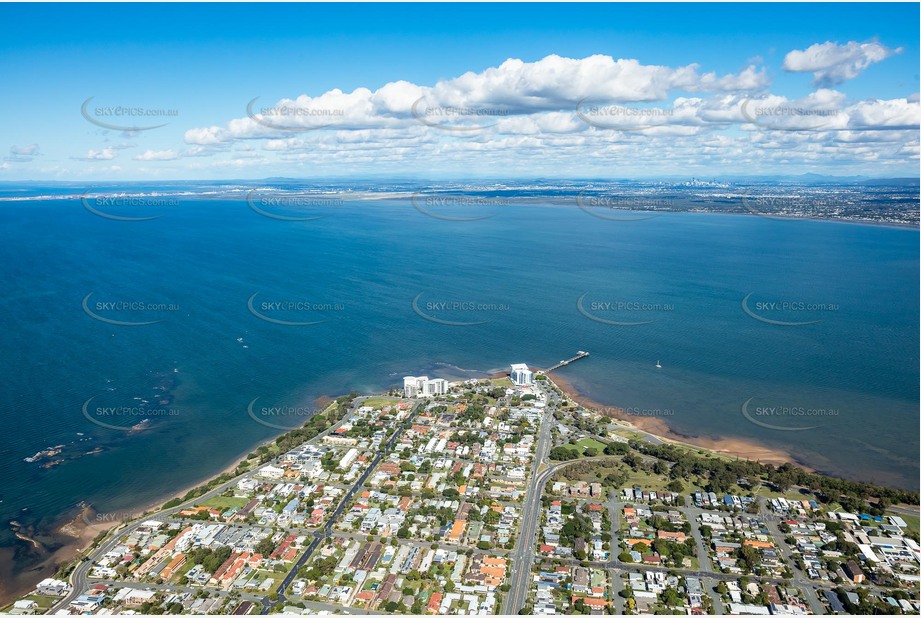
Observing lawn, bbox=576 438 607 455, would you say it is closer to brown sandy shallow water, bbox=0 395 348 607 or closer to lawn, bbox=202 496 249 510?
lawn, bbox=202 496 249 510

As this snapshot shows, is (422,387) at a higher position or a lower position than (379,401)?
higher

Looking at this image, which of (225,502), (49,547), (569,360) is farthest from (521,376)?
(49,547)

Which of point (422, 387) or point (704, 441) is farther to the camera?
point (422, 387)

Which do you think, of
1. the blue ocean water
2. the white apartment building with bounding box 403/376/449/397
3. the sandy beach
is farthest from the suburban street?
the sandy beach

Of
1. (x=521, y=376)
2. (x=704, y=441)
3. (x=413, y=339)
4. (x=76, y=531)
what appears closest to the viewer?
(x=76, y=531)

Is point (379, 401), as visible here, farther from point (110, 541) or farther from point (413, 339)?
point (110, 541)

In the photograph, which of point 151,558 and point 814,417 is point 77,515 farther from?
point 814,417

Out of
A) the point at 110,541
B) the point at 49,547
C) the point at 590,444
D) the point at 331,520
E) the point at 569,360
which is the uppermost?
the point at 569,360

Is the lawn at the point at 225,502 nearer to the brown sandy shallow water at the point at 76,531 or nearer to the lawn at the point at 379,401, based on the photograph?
the brown sandy shallow water at the point at 76,531

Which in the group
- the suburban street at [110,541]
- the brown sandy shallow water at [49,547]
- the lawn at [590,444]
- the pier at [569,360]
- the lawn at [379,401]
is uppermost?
the pier at [569,360]

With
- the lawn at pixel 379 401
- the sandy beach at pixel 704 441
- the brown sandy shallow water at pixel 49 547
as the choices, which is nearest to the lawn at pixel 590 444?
the sandy beach at pixel 704 441
